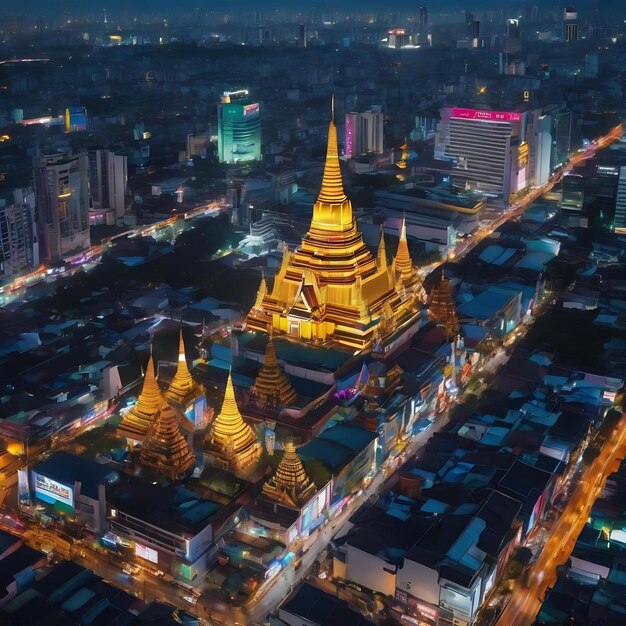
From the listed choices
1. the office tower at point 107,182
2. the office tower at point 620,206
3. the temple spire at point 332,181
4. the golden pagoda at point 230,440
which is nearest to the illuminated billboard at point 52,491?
the golden pagoda at point 230,440

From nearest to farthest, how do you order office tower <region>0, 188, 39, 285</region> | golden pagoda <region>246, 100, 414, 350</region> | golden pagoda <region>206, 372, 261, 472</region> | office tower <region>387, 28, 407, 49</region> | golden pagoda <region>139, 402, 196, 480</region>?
golden pagoda <region>139, 402, 196, 480</region> < golden pagoda <region>206, 372, 261, 472</region> < golden pagoda <region>246, 100, 414, 350</region> < office tower <region>0, 188, 39, 285</region> < office tower <region>387, 28, 407, 49</region>

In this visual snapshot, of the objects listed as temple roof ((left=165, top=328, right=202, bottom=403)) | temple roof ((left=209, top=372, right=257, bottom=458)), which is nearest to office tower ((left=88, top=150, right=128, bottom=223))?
temple roof ((left=165, top=328, right=202, bottom=403))

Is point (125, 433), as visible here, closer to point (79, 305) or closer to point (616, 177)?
point (79, 305)

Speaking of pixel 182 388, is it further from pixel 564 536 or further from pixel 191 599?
pixel 564 536

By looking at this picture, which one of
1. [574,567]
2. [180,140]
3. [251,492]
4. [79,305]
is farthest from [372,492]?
[180,140]

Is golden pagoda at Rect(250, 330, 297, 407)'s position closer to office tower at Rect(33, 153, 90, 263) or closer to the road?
the road

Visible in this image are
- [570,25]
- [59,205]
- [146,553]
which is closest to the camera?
[146,553]

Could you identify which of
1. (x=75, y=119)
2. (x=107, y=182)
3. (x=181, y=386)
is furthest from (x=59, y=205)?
(x=75, y=119)

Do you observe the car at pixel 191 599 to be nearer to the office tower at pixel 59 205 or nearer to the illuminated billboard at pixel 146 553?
the illuminated billboard at pixel 146 553

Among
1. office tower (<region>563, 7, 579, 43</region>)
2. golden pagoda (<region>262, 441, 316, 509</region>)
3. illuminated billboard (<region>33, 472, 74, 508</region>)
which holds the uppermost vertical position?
office tower (<region>563, 7, 579, 43</region>)
